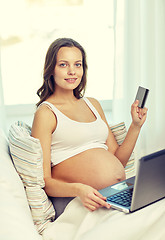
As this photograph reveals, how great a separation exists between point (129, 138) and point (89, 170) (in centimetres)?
28

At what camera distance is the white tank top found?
5.31 ft

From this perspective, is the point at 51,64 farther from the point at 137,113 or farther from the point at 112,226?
the point at 112,226

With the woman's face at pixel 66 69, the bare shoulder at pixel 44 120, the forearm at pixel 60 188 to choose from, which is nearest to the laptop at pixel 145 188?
the forearm at pixel 60 188

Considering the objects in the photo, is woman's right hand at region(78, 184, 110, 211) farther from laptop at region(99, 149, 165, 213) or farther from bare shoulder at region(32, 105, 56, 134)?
bare shoulder at region(32, 105, 56, 134)

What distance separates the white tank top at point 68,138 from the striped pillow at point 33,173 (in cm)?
17

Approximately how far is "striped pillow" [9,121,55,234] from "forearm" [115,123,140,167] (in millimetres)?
467

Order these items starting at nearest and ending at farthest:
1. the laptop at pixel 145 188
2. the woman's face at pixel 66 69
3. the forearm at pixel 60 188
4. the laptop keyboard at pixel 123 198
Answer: the laptop at pixel 145 188 < the laptop keyboard at pixel 123 198 < the forearm at pixel 60 188 < the woman's face at pixel 66 69

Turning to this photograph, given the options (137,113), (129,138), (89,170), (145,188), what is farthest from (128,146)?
(145,188)

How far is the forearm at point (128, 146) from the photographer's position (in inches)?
69.2

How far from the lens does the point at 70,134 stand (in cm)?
163

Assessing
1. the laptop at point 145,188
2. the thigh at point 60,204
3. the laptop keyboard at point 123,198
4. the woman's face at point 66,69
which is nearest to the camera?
the laptop at point 145,188

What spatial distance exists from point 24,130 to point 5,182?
0.29 m

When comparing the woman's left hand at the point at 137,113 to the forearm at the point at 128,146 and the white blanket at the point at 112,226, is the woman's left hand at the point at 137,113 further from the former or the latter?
the white blanket at the point at 112,226

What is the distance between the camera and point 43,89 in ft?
5.79
